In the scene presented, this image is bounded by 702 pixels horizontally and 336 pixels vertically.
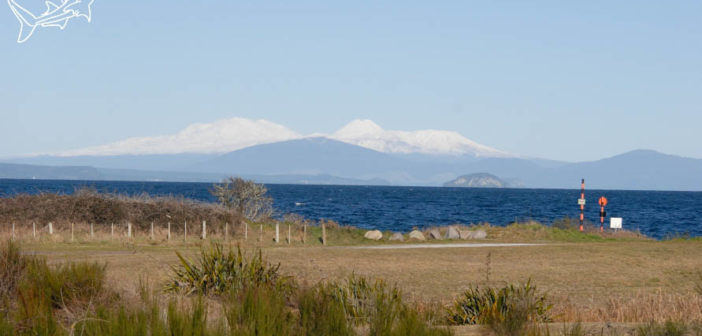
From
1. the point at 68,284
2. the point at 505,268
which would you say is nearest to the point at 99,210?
the point at 505,268

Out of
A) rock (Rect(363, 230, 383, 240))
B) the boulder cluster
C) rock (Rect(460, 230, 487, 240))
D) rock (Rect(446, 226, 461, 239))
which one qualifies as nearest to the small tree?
rock (Rect(363, 230, 383, 240))

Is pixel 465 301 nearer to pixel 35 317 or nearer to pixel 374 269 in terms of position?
pixel 35 317

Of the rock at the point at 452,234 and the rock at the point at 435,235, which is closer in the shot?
the rock at the point at 452,234

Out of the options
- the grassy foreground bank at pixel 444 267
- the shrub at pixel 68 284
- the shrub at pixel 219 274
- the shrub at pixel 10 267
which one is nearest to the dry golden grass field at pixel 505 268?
the grassy foreground bank at pixel 444 267

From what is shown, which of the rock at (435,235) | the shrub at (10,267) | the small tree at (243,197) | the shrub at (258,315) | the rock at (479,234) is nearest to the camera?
the shrub at (258,315)

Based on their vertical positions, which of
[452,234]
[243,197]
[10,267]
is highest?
[243,197]

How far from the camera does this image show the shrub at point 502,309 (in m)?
10.9

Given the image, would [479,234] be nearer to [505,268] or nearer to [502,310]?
[505,268]

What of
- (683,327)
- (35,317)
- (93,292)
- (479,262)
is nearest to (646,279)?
(479,262)

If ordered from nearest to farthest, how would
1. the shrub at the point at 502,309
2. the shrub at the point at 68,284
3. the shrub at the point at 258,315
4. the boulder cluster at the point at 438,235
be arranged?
the shrub at the point at 258,315
the shrub at the point at 502,309
the shrub at the point at 68,284
the boulder cluster at the point at 438,235

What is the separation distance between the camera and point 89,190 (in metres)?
47.3

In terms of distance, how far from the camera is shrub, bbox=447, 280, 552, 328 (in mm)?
10883

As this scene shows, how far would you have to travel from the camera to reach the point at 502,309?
1277cm

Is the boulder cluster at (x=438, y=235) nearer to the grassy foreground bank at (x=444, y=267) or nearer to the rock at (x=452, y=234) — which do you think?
the rock at (x=452, y=234)
